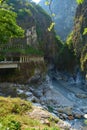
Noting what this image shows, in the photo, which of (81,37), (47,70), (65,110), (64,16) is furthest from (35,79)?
(64,16)

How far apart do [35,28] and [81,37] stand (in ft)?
41.5

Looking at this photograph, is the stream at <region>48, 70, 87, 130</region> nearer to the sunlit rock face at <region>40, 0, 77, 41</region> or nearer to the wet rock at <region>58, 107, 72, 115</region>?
the wet rock at <region>58, 107, 72, 115</region>

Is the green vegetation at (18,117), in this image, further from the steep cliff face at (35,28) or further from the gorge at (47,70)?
the steep cliff face at (35,28)

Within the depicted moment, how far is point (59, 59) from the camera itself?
93625 millimetres

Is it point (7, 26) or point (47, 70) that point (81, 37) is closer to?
point (47, 70)

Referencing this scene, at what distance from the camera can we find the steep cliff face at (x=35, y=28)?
77.0 meters

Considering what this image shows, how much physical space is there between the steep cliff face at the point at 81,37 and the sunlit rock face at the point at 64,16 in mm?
79943

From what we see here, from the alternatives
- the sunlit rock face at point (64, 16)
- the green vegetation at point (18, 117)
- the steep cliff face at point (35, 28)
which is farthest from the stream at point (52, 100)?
the sunlit rock face at point (64, 16)

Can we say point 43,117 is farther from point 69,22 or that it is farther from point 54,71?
point 69,22

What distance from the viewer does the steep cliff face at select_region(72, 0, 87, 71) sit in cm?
7518

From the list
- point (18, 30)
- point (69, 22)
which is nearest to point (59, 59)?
point (18, 30)

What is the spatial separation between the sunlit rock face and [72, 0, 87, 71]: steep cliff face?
79.9 meters

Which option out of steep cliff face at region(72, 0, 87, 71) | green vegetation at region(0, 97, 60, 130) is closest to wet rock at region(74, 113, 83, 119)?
green vegetation at region(0, 97, 60, 130)

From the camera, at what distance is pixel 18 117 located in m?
13.3
